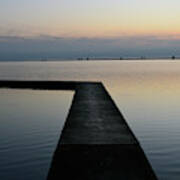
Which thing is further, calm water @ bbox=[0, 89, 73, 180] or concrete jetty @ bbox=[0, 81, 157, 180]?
calm water @ bbox=[0, 89, 73, 180]

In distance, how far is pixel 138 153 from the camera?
734 centimetres

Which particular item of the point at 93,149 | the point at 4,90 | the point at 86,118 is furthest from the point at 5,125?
the point at 4,90

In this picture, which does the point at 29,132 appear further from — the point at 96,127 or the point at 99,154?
the point at 99,154

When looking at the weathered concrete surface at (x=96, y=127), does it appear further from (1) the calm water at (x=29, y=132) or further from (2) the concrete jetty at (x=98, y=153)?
(1) the calm water at (x=29, y=132)

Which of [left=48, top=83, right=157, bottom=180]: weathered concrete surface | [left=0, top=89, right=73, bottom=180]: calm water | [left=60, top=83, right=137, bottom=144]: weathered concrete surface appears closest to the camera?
[left=48, top=83, right=157, bottom=180]: weathered concrete surface

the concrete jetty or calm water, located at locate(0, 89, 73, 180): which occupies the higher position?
the concrete jetty

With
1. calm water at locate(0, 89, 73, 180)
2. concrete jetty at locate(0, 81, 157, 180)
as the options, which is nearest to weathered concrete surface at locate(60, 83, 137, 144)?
concrete jetty at locate(0, 81, 157, 180)

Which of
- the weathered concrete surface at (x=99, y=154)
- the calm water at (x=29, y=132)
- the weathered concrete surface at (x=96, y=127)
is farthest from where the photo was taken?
the calm water at (x=29, y=132)

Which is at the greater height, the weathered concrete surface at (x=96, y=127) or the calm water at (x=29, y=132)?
the weathered concrete surface at (x=96, y=127)

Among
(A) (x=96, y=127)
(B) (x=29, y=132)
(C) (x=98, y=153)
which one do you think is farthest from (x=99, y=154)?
(B) (x=29, y=132)

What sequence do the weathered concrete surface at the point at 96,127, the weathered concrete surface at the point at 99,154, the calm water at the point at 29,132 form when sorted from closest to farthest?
the weathered concrete surface at the point at 99,154, the weathered concrete surface at the point at 96,127, the calm water at the point at 29,132

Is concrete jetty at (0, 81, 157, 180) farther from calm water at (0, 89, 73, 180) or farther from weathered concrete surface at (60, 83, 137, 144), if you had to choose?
calm water at (0, 89, 73, 180)

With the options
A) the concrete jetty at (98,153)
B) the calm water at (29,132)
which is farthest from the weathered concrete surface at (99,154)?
the calm water at (29,132)

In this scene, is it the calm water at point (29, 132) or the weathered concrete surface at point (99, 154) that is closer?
the weathered concrete surface at point (99, 154)
